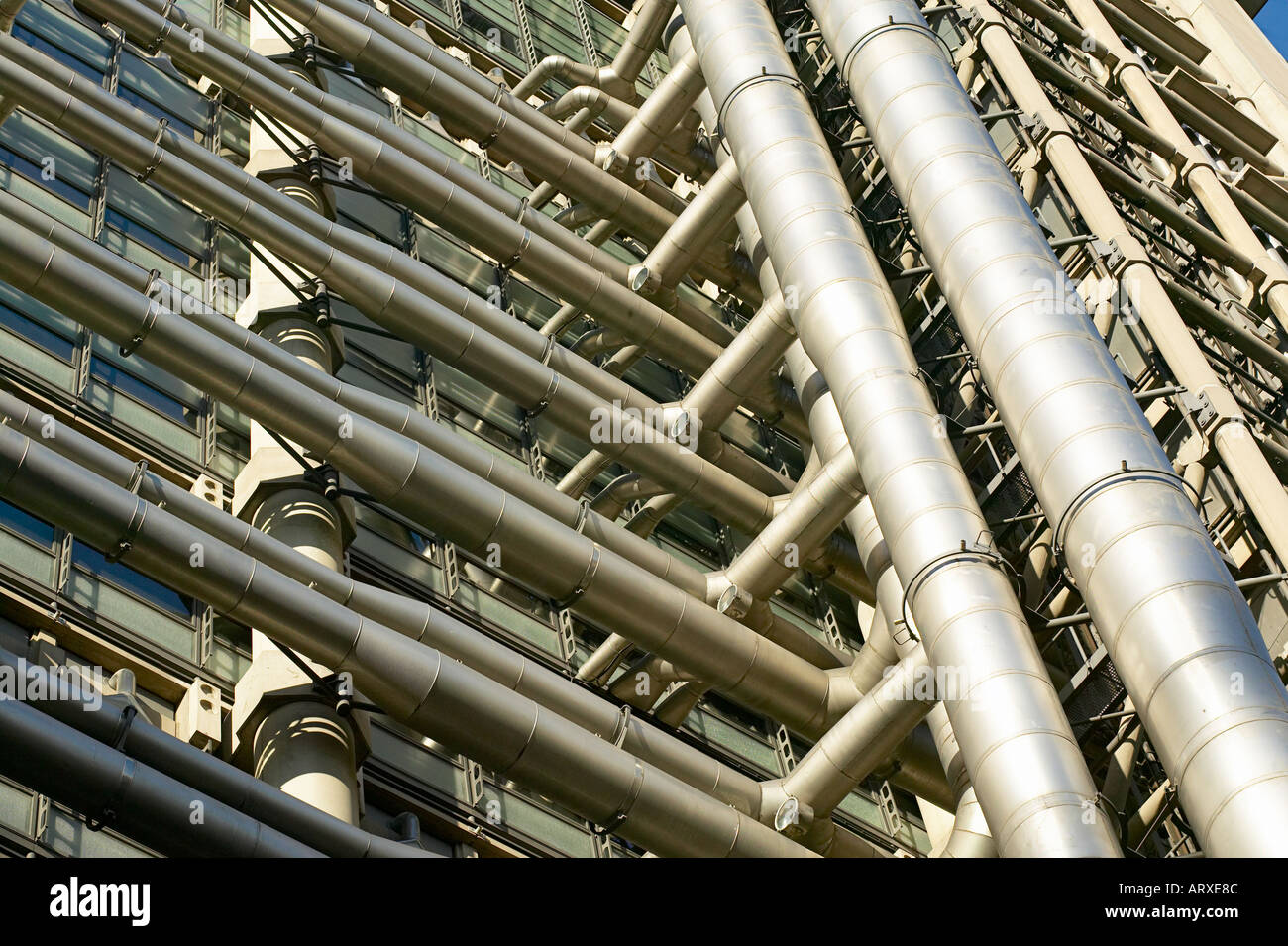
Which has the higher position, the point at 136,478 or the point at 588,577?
the point at 588,577

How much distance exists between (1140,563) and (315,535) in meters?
11.2

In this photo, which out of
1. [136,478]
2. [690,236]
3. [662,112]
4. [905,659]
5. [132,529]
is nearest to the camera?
[132,529]

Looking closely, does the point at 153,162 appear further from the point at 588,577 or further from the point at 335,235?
the point at 588,577

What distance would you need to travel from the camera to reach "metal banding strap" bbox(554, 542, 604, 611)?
26.1 metres

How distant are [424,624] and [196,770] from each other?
466cm

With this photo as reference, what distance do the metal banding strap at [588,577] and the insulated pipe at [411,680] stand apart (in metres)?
3.90

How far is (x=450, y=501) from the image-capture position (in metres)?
25.0

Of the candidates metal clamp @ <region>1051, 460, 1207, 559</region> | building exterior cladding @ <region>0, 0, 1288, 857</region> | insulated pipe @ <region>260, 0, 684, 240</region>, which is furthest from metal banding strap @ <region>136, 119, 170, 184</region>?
metal clamp @ <region>1051, 460, 1207, 559</region>

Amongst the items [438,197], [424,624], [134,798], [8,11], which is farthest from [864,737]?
[8,11]

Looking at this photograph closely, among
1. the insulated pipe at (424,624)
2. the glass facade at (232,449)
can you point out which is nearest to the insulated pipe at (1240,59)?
the glass facade at (232,449)

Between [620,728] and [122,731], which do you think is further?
[620,728]

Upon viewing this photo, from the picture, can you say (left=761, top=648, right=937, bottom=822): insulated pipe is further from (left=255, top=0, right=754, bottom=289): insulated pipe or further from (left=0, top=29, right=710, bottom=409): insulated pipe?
(left=255, top=0, right=754, bottom=289): insulated pipe

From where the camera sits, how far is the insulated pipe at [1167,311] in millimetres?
25547
